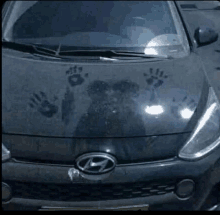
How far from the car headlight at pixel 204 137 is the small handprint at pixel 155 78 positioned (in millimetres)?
364

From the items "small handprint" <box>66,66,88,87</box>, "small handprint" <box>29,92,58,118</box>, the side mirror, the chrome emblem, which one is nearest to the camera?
the chrome emblem

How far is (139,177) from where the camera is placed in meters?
1.77

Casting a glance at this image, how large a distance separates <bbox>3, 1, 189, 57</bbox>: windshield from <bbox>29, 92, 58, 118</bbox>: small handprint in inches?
25.2

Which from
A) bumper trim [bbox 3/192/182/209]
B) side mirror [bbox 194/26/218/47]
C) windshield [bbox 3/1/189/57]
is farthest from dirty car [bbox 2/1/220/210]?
side mirror [bbox 194/26/218/47]

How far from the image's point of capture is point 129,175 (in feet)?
5.79

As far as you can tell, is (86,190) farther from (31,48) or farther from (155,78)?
(31,48)

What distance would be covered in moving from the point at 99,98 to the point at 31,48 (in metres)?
0.85

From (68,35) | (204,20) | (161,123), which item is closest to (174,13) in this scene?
(68,35)

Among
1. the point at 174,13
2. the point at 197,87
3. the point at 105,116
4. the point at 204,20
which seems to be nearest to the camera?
the point at 105,116

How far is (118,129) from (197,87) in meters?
0.69

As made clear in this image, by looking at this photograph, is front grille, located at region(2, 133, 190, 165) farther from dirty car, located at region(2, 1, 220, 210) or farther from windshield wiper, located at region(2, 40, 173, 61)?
windshield wiper, located at region(2, 40, 173, 61)

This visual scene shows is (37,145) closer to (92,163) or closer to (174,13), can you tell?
(92,163)

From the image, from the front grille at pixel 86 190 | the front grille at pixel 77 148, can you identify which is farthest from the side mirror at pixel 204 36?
the front grille at pixel 86 190

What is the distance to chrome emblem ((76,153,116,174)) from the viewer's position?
5.76 feet
